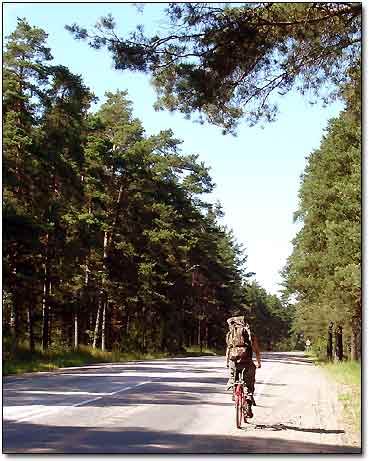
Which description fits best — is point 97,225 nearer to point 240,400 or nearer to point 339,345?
point 339,345

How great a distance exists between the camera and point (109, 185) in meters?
34.8

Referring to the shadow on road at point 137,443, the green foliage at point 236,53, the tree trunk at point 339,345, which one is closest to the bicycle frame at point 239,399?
the shadow on road at point 137,443

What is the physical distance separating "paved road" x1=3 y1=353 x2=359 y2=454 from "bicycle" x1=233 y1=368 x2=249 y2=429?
0.56 ft

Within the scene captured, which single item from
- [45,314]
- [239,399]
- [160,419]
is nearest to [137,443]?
[239,399]

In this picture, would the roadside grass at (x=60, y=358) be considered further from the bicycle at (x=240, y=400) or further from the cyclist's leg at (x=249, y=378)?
the cyclist's leg at (x=249, y=378)

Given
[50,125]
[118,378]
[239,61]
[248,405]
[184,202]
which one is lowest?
[118,378]

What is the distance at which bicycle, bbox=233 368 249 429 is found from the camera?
33.3ft

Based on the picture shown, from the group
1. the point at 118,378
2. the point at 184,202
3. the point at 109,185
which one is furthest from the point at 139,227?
the point at 184,202

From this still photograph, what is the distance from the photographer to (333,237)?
1738 centimetres

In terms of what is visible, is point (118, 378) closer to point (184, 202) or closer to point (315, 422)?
point (184, 202)

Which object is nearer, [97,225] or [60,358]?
[60,358]

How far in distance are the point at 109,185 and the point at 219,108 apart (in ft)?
79.3

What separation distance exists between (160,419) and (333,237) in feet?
25.9

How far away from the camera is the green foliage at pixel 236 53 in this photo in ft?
33.1
